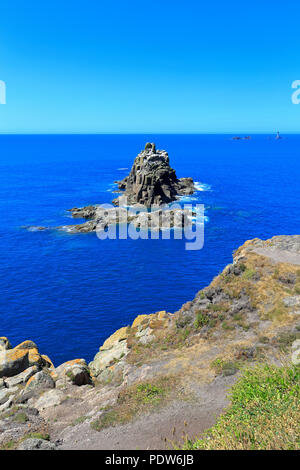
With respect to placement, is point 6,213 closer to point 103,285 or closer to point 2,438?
point 103,285

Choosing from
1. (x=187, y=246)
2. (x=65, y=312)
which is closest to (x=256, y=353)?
(x=65, y=312)

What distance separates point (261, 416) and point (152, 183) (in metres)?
103

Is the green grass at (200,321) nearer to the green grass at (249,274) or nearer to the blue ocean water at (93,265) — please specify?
the green grass at (249,274)

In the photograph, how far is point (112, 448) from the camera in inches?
733

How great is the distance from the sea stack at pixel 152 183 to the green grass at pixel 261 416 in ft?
311

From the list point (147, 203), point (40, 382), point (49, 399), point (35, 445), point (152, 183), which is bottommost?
point (40, 382)

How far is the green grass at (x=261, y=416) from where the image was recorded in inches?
543

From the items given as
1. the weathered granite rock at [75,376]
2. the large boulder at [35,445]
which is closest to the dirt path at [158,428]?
the large boulder at [35,445]

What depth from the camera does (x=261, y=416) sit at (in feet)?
50.5

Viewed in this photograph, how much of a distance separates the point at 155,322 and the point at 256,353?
42.0 ft

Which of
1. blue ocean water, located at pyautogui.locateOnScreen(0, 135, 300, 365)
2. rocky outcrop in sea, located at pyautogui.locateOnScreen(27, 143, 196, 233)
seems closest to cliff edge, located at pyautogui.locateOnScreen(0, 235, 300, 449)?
blue ocean water, located at pyautogui.locateOnScreen(0, 135, 300, 365)

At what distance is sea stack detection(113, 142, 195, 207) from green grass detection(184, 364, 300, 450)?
94.9m

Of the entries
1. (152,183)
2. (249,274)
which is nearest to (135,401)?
(249,274)

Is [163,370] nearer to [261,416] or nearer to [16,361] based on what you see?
[261,416]
